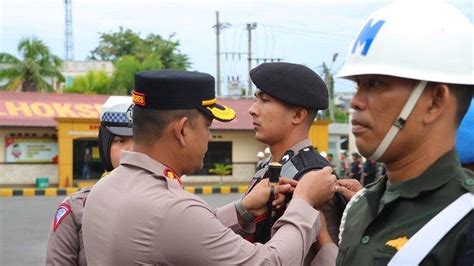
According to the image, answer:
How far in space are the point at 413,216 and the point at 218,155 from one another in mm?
24980

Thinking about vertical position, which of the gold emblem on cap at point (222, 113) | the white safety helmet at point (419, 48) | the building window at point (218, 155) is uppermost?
the white safety helmet at point (419, 48)

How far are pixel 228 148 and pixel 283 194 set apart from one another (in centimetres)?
2414

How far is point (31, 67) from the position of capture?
31.6 metres

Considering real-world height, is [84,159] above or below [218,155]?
above

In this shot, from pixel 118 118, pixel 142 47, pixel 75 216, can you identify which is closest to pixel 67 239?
pixel 75 216

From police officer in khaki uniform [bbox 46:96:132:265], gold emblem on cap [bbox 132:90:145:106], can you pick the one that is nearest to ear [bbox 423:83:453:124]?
gold emblem on cap [bbox 132:90:145:106]

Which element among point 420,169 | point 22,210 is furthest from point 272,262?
point 22,210

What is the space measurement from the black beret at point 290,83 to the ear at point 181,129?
0.53 metres

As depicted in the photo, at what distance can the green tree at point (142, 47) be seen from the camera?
4816 centimetres

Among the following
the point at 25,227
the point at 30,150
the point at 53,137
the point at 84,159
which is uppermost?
the point at 25,227

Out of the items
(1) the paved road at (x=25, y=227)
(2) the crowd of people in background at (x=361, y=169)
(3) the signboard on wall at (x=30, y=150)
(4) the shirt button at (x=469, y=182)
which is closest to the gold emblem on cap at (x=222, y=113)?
(4) the shirt button at (x=469, y=182)

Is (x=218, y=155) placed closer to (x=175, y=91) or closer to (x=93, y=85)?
(x=93, y=85)

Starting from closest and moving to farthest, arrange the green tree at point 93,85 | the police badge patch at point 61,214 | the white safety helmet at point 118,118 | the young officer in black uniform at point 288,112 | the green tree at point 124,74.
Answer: the young officer in black uniform at point 288,112 < the police badge patch at point 61,214 < the white safety helmet at point 118,118 < the green tree at point 93,85 < the green tree at point 124,74

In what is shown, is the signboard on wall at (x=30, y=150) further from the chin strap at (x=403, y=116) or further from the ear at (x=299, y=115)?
the chin strap at (x=403, y=116)
